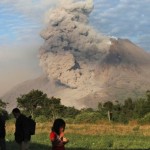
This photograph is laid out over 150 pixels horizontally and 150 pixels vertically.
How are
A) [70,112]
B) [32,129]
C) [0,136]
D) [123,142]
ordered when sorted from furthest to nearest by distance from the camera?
[70,112]
[123,142]
[0,136]
[32,129]

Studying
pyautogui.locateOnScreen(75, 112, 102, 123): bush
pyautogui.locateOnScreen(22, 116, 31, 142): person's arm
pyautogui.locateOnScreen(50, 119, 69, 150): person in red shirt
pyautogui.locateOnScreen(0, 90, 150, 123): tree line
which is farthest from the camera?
pyautogui.locateOnScreen(0, 90, 150, 123): tree line

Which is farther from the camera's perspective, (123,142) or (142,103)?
(142,103)

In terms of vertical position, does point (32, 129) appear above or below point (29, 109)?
below

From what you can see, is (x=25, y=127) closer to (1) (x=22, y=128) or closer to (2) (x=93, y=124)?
(1) (x=22, y=128)

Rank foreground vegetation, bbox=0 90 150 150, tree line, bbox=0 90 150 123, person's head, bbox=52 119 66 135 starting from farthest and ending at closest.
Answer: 1. tree line, bbox=0 90 150 123
2. foreground vegetation, bbox=0 90 150 150
3. person's head, bbox=52 119 66 135

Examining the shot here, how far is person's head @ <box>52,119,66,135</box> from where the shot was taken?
9688mm

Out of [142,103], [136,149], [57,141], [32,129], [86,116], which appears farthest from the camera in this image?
[142,103]

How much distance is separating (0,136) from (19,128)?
249 cm

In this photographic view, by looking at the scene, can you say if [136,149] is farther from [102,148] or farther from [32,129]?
[32,129]

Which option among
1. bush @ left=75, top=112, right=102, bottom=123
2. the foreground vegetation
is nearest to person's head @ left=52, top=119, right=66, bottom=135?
the foreground vegetation

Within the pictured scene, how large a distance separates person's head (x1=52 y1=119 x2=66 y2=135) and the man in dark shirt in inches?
174

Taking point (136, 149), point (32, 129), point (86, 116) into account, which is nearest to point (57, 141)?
point (32, 129)

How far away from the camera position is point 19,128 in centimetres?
1444

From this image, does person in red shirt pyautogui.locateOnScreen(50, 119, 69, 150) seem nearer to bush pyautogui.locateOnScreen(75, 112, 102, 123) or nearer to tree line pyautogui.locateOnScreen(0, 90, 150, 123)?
bush pyautogui.locateOnScreen(75, 112, 102, 123)
